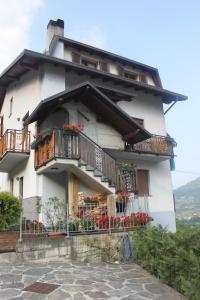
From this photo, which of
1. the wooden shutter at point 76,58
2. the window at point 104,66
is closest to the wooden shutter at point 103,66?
the window at point 104,66

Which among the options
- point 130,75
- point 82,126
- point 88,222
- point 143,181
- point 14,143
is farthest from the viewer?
point 130,75

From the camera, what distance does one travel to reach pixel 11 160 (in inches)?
591

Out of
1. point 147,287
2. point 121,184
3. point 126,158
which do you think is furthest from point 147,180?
point 147,287

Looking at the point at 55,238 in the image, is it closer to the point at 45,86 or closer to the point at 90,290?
the point at 90,290

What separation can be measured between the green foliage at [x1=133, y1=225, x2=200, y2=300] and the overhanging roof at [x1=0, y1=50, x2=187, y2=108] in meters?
9.49

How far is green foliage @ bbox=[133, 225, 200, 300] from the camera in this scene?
210 inches

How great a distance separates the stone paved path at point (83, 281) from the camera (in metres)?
5.80

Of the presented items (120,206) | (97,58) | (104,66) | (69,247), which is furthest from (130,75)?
(69,247)

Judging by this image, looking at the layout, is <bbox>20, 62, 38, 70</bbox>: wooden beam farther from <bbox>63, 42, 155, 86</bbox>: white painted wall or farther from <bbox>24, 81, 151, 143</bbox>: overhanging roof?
<bbox>24, 81, 151, 143</bbox>: overhanging roof

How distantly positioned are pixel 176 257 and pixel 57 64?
1110cm

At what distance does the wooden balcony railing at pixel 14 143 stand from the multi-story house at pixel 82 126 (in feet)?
0.15

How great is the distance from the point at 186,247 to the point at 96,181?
19.4 ft

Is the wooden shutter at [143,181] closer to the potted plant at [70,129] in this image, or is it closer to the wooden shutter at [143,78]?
the potted plant at [70,129]

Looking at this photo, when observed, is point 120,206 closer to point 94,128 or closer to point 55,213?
point 55,213
